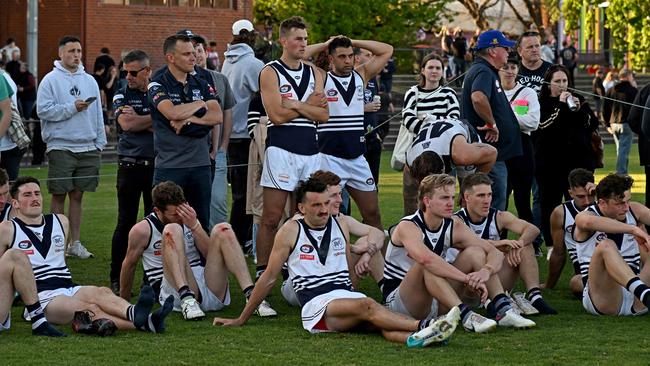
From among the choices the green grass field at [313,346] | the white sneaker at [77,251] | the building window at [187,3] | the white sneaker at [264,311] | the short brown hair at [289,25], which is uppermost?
the building window at [187,3]

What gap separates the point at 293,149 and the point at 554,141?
11.5ft

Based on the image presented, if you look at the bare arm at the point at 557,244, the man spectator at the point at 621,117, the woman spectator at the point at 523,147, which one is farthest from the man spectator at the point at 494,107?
the man spectator at the point at 621,117

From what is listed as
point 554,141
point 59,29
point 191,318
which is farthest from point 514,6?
point 191,318

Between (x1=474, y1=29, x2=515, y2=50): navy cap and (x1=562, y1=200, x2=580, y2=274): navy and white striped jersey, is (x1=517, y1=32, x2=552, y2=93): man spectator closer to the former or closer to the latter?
(x1=474, y1=29, x2=515, y2=50): navy cap

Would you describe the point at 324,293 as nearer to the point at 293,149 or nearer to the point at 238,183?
the point at 293,149

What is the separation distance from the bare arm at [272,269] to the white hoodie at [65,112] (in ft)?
13.0

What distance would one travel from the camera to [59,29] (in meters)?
36.5

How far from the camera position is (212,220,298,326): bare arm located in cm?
872

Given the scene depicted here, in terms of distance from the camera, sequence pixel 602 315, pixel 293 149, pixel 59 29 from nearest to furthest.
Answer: pixel 602 315 < pixel 293 149 < pixel 59 29

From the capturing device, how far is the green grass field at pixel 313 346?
770cm

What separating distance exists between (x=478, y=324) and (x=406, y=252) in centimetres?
82

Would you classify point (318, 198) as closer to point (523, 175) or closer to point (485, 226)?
point (485, 226)

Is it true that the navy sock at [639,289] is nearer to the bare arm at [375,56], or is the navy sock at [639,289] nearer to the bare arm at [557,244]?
the bare arm at [557,244]

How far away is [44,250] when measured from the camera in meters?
9.01
